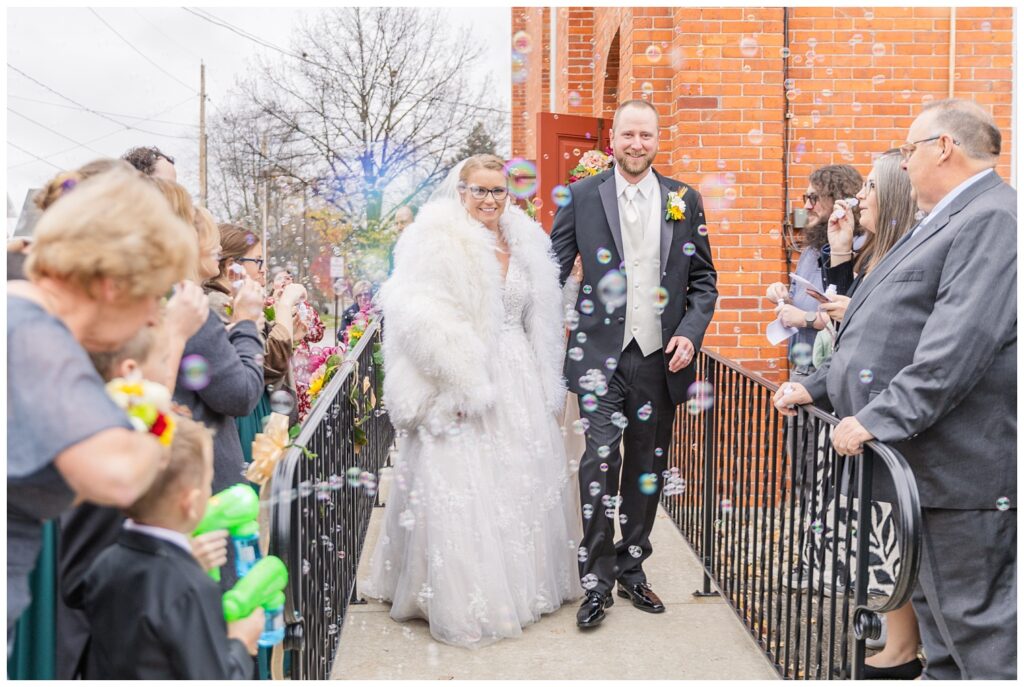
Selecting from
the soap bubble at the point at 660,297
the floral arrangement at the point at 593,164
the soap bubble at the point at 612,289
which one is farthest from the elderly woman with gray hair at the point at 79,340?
the floral arrangement at the point at 593,164

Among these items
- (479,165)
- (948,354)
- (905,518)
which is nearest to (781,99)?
(479,165)

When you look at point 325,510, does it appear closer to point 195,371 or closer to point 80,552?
point 195,371

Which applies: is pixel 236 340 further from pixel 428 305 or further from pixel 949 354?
pixel 949 354

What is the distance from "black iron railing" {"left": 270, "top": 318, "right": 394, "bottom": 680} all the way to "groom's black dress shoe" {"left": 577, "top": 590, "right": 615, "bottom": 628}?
3.33 ft

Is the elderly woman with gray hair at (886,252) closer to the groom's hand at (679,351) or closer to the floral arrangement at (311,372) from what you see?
the groom's hand at (679,351)

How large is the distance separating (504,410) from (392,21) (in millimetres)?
17361

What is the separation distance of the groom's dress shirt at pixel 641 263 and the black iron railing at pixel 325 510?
1265 mm

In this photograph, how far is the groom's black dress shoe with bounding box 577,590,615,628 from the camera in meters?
3.93

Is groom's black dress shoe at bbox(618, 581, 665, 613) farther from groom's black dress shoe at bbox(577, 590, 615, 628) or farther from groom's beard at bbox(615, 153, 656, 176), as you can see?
groom's beard at bbox(615, 153, 656, 176)

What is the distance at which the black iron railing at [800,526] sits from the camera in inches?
114

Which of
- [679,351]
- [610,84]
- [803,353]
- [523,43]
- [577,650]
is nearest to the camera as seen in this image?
[577,650]

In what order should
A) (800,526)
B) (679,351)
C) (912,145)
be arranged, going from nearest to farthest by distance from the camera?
1. (912,145)
2. (800,526)
3. (679,351)

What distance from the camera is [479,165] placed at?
392 cm

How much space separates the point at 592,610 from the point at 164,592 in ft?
8.04
